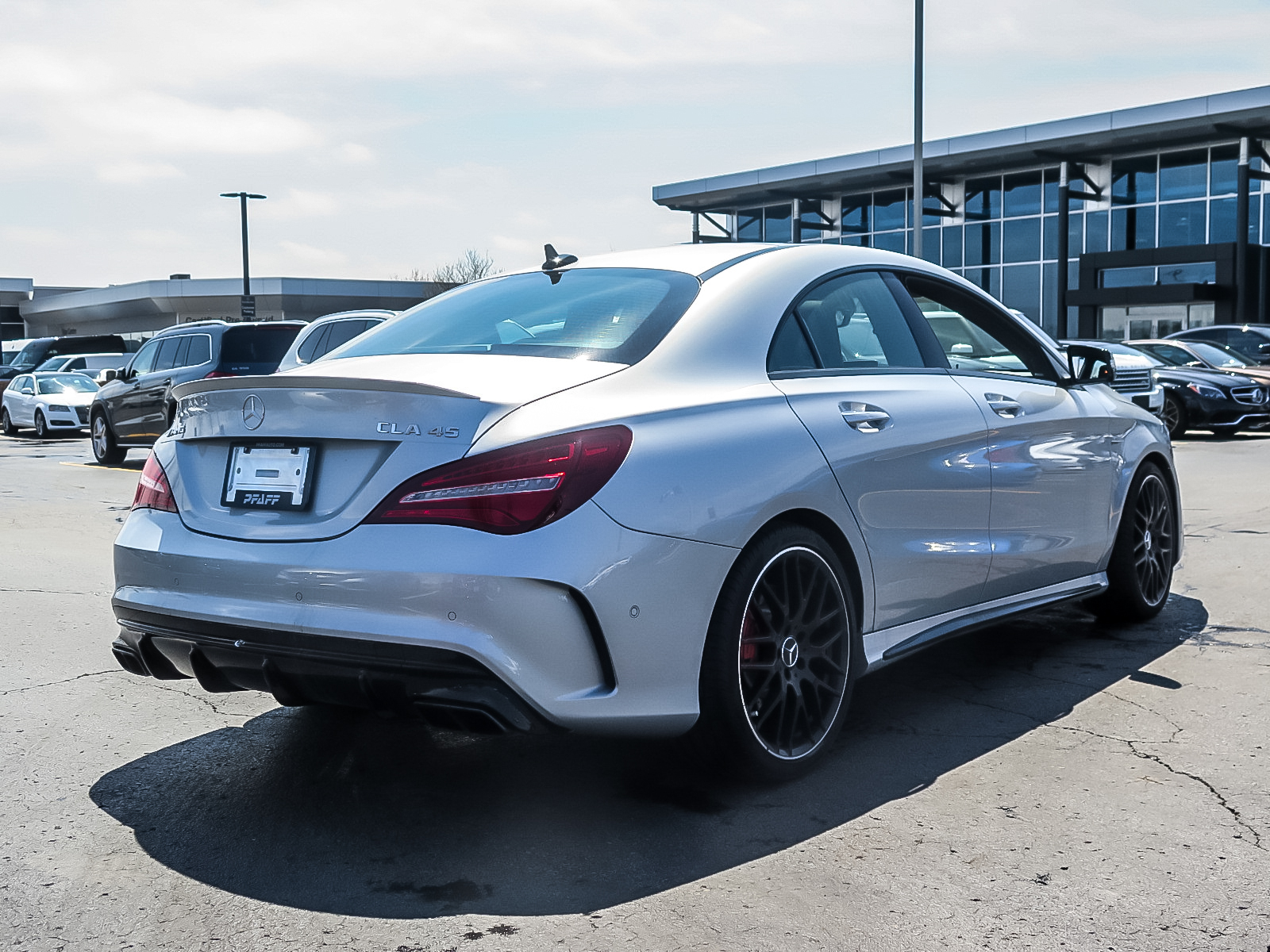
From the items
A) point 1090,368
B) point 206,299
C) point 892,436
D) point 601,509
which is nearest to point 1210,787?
point 892,436

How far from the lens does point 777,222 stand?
50.2 m

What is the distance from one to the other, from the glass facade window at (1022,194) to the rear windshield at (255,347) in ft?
103

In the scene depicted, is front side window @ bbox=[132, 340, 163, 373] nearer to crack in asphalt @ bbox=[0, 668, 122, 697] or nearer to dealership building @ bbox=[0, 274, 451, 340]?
crack in asphalt @ bbox=[0, 668, 122, 697]

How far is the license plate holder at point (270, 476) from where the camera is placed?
358cm

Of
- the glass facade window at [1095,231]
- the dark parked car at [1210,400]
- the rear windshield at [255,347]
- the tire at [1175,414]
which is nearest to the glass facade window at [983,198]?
the glass facade window at [1095,231]

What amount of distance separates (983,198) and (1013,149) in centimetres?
429

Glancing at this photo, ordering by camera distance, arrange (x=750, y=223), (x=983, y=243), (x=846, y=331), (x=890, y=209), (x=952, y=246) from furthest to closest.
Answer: (x=750, y=223), (x=890, y=209), (x=952, y=246), (x=983, y=243), (x=846, y=331)

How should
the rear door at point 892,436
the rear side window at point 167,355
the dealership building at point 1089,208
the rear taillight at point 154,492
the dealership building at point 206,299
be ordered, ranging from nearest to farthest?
the rear taillight at point 154,492 < the rear door at point 892,436 < the rear side window at point 167,355 < the dealership building at point 1089,208 < the dealership building at point 206,299

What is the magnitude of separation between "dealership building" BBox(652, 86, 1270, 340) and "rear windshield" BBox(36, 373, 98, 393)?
2056 centimetres

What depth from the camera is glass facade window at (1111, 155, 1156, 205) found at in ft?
131

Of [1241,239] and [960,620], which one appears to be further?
[1241,239]

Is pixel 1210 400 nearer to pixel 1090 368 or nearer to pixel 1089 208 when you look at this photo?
pixel 1090 368

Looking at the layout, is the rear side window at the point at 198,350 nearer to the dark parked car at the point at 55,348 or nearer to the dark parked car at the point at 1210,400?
the dark parked car at the point at 1210,400

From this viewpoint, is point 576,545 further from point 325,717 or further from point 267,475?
point 325,717
